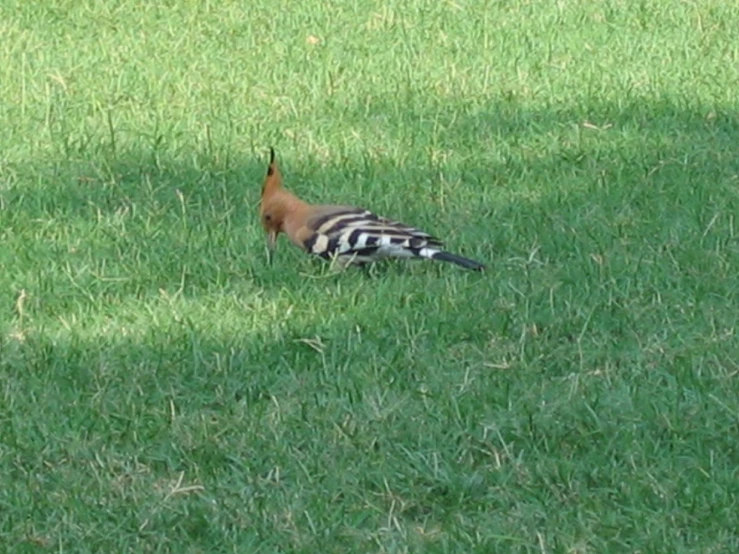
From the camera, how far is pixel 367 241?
6.77 metres

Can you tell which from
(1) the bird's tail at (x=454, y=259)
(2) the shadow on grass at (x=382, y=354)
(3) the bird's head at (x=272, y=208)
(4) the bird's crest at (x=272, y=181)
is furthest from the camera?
(4) the bird's crest at (x=272, y=181)

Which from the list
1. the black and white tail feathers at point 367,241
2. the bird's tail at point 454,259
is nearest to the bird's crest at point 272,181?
the black and white tail feathers at point 367,241

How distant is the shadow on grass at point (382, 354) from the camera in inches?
197

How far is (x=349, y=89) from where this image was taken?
31.9 ft

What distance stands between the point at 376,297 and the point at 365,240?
27cm

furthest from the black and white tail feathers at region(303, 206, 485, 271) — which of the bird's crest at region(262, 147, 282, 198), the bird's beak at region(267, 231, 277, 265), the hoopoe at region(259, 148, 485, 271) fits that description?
the bird's crest at region(262, 147, 282, 198)

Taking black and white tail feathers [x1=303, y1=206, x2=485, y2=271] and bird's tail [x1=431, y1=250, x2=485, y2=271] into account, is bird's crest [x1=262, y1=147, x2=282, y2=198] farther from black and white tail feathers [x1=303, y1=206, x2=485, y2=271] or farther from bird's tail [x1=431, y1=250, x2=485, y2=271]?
bird's tail [x1=431, y1=250, x2=485, y2=271]

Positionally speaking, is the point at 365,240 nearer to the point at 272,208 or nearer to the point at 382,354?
the point at 272,208

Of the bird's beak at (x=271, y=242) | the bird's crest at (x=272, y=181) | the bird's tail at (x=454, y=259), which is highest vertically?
the bird's crest at (x=272, y=181)

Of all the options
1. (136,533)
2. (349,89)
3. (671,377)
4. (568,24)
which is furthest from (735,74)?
(136,533)

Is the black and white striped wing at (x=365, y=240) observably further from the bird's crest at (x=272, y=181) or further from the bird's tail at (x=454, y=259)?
the bird's crest at (x=272, y=181)

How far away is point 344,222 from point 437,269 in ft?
1.37

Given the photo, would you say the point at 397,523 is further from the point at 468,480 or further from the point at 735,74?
the point at 735,74

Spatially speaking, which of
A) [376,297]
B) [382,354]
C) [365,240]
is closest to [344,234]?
[365,240]
